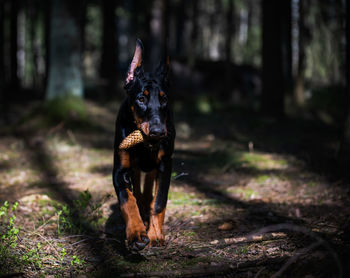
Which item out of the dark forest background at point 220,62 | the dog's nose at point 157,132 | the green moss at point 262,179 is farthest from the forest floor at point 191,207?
the dark forest background at point 220,62

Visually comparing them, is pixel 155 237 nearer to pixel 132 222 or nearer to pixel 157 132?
pixel 132 222

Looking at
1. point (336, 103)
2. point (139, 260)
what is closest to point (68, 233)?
point (139, 260)

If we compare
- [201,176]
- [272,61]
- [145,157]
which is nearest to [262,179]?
[201,176]

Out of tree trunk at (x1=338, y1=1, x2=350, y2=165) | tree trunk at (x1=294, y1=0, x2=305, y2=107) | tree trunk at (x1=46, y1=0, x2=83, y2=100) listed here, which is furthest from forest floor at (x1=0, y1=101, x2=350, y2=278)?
tree trunk at (x1=294, y1=0, x2=305, y2=107)

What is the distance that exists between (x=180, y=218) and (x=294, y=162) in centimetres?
345

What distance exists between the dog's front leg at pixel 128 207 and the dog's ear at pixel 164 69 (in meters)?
0.92

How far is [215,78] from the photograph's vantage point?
19.7 m

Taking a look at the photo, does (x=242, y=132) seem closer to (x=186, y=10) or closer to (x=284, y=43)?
→ (x=284, y=43)

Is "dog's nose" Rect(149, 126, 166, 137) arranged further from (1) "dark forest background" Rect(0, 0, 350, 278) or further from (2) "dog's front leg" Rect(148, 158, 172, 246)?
(1) "dark forest background" Rect(0, 0, 350, 278)

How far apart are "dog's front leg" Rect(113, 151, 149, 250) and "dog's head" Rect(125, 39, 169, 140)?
1.50 ft

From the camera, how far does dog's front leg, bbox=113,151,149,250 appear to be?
10.2ft

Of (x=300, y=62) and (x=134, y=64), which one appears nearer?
(x=134, y=64)

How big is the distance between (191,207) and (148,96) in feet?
6.90

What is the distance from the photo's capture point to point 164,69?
13.1ft
